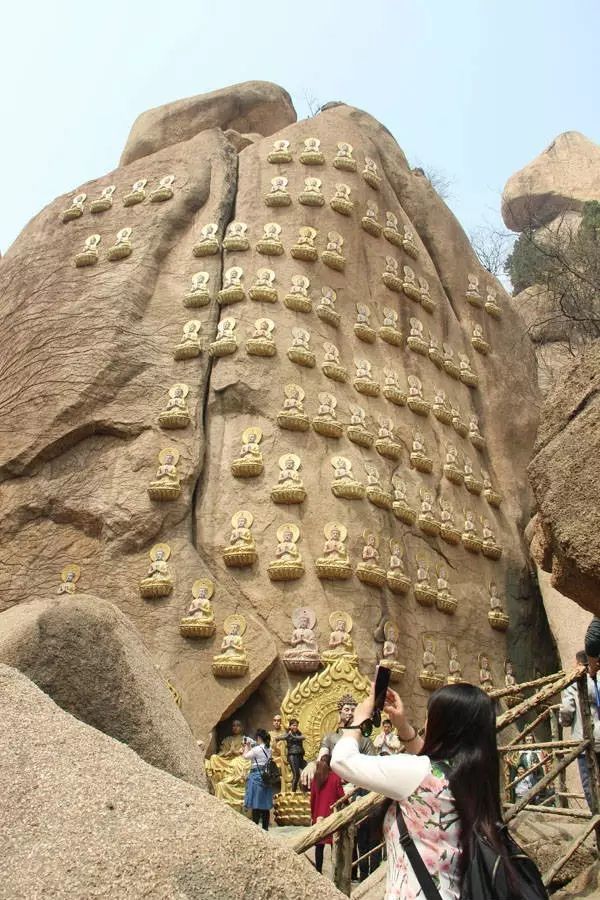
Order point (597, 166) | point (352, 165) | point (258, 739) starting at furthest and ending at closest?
point (597, 166) < point (352, 165) < point (258, 739)

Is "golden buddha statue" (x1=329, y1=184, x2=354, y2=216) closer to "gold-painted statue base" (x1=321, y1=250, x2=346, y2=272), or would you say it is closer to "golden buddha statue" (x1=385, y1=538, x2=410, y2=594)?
"gold-painted statue base" (x1=321, y1=250, x2=346, y2=272)

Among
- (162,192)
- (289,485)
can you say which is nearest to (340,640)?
(289,485)

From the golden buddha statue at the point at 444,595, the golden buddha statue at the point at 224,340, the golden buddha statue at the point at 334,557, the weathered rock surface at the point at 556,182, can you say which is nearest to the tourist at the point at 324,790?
the golden buddha statue at the point at 334,557

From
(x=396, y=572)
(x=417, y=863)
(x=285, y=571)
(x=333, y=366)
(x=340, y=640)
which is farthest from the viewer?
(x=333, y=366)

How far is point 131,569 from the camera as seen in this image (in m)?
12.9

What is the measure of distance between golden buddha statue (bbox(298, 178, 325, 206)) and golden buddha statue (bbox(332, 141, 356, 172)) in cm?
75

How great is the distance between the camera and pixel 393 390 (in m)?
15.6

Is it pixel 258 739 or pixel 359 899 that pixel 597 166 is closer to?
pixel 258 739

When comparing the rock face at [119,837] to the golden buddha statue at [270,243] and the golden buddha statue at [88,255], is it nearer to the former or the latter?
the golden buddha statue at [270,243]

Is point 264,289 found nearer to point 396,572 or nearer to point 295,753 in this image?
point 396,572

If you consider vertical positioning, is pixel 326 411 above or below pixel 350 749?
above

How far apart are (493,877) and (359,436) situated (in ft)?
39.1

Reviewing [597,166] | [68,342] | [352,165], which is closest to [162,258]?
[68,342]

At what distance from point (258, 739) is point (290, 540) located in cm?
292
